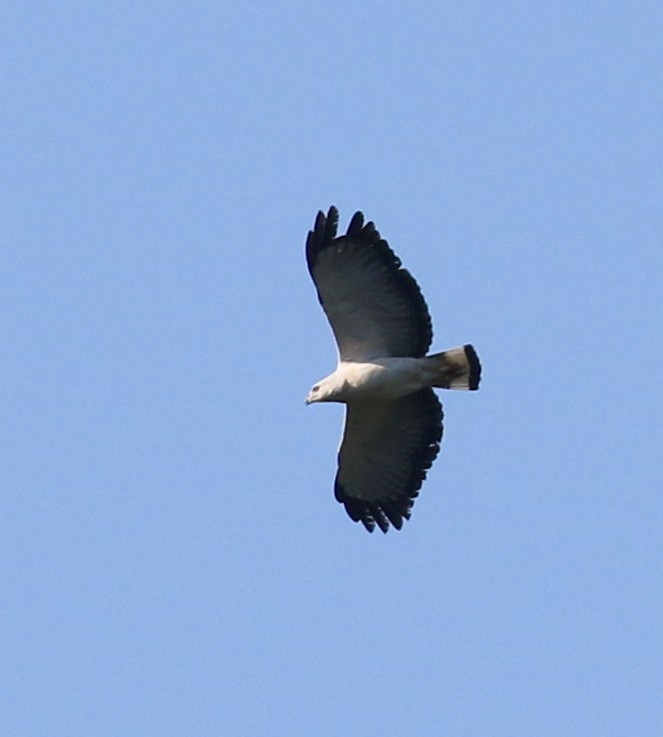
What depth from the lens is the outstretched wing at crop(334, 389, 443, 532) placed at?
25688mm

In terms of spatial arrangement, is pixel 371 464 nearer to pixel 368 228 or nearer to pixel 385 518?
pixel 385 518

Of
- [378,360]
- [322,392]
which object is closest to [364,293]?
[378,360]

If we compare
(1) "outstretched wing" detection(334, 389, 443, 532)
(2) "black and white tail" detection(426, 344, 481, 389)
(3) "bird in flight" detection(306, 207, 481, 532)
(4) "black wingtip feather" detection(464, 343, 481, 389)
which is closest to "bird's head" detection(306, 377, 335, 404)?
(3) "bird in flight" detection(306, 207, 481, 532)

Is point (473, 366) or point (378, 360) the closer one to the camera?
point (473, 366)

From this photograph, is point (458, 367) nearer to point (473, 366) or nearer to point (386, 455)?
point (473, 366)

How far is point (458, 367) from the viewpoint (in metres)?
25.0

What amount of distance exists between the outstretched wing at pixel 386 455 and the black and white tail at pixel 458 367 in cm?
57

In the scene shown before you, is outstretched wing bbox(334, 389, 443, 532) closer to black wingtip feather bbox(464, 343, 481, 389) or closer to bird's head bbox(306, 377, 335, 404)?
bird's head bbox(306, 377, 335, 404)

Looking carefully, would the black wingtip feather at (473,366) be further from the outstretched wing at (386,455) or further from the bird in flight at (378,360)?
the outstretched wing at (386,455)

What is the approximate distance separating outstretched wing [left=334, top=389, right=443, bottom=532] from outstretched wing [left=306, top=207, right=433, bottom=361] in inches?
26.2

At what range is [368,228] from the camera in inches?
973

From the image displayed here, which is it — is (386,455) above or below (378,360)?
below

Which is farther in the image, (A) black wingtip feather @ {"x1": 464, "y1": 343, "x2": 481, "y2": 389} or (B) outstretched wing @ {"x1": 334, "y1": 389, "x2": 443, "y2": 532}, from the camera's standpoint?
(B) outstretched wing @ {"x1": 334, "y1": 389, "x2": 443, "y2": 532}

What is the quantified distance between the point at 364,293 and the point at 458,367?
1.29 metres
